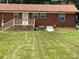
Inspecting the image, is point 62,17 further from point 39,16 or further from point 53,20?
point 39,16

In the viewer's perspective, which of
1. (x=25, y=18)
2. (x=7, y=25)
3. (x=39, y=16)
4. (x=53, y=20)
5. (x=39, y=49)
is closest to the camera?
(x=39, y=49)

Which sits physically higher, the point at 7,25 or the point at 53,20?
the point at 53,20

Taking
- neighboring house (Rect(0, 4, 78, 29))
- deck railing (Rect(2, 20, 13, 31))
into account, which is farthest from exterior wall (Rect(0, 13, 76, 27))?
deck railing (Rect(2, 20, 13, 31))

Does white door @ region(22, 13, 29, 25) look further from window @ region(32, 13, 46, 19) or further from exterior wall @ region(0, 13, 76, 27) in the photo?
window @ region(32, 13, 46, 19)

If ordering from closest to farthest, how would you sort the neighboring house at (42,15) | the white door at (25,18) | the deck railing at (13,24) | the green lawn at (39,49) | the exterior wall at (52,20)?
the green lawn at (39,49)
the deck railing at (13,24)
the white door at (25,18)
the neighboring house at (42,15)
the exterior wall at (52,20)

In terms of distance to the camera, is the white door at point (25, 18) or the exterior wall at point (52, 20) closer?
the white door at point (25, 18)

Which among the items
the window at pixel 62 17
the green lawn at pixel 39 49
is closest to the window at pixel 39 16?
the window at pixel 62 17

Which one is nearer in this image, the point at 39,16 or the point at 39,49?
the point at 39,49

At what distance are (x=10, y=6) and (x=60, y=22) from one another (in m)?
8.62

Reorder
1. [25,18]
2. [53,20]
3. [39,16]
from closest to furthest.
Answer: [25,18]
[53,20]
[39,16]

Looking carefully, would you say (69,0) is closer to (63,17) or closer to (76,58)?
(63,17)

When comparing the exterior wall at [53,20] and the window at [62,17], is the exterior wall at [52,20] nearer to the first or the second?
the exterior wall at [53,20]


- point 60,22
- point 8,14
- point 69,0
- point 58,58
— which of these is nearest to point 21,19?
point 8,14

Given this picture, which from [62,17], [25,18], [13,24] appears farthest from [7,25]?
[62,17]
